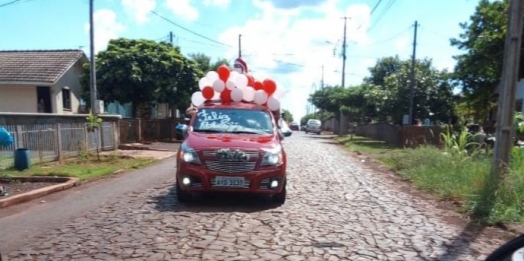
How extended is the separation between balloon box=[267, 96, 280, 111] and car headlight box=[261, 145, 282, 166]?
2412 mm

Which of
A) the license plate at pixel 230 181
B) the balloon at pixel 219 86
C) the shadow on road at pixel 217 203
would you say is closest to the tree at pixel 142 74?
the balloon at pixel 219 86

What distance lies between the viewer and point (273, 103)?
980cm

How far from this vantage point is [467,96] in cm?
2522

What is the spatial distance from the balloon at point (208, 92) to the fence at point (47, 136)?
19.2 ft

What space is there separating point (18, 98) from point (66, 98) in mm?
2548

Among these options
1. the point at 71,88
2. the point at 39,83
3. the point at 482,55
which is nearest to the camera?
the point at 482,55

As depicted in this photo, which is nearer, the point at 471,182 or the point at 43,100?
the point at 471,182

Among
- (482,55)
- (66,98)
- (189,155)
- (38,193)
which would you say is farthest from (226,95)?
(66,98)

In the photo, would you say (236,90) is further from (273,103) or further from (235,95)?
(273,103)

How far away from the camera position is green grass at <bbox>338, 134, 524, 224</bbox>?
6793 millimetres

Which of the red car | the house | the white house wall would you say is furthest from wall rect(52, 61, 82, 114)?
the red car

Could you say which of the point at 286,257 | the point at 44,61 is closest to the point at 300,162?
the point at 286,257

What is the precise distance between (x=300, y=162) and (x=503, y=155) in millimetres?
7977

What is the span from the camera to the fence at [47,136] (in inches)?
477
